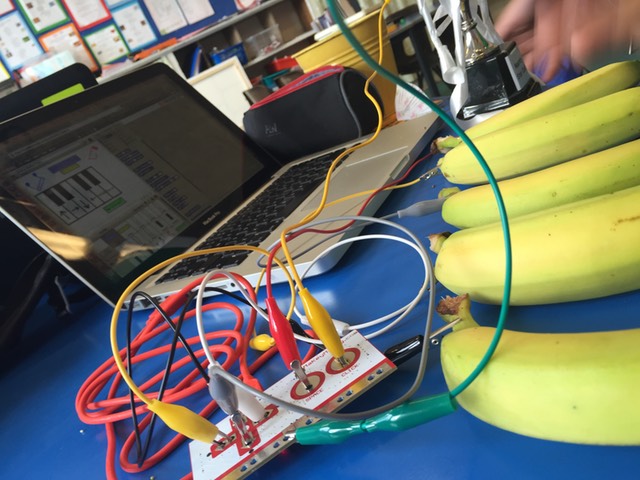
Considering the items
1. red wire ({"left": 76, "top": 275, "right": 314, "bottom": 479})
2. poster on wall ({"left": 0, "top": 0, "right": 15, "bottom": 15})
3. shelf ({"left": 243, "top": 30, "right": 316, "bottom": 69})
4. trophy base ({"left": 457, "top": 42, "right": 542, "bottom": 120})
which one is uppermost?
poster on wall ({"left": 0, "top": 0, "right": 15, "bottom": 15})

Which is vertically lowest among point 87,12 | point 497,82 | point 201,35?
point 497,82

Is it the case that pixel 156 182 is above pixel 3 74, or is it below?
below

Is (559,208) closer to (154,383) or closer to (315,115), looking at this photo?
(154,383)

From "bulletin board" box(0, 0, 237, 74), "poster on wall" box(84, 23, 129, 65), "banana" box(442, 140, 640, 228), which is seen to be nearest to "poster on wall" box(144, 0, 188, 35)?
"bulletin board" box(0, 0, 237, 74)

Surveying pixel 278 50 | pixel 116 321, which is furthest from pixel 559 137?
pixel 278 50

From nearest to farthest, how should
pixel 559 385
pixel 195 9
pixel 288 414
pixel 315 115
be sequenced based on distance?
1. pixel 559 385
2. pixel 288 414
3. pixel 315 115
4. pixel 195 9

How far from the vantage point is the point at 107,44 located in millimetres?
3020

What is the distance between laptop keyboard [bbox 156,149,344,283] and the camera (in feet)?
2.39

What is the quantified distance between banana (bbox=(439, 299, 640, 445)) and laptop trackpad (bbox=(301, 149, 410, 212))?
41cm

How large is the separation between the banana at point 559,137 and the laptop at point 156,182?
176 mm

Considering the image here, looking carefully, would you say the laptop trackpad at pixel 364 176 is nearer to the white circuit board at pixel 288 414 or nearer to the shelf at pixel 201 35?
the white circuit board at pixel 288 414

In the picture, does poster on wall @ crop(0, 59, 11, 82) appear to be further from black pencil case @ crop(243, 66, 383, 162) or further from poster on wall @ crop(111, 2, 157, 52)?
black pencil case @ crop(243, 66, 383, 162)

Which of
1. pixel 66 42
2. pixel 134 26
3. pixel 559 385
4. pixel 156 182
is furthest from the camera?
pixel 134 26

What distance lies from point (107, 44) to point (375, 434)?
332cm
